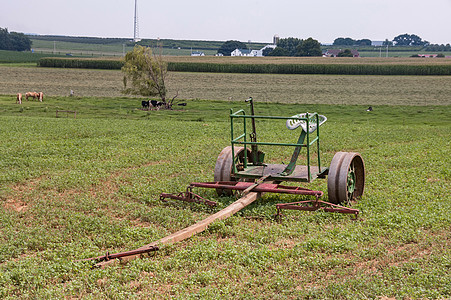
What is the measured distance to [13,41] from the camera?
16538 centimetres

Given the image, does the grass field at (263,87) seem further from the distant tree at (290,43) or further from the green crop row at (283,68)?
the distant tree at (290,43)

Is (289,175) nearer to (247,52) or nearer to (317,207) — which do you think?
(317,207)

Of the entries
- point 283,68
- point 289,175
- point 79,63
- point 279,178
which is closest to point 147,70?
point 289,175

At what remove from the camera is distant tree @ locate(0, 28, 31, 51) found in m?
164

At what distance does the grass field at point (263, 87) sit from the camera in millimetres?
52500

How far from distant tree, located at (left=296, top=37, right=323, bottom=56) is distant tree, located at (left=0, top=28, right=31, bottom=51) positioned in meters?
87.5

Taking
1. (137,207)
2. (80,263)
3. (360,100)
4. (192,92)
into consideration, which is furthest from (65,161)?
(192,92)

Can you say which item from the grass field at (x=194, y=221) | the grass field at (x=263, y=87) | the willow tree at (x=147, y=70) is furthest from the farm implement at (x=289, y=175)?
the grass field at (x=263, y=87)

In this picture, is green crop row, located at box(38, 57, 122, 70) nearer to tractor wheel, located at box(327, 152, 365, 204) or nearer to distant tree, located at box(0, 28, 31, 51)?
distant tree, located at box(0, 28, 31, 51)

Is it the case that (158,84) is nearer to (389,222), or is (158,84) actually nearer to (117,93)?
(117,93)

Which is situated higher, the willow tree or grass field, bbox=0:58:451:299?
the willow tree

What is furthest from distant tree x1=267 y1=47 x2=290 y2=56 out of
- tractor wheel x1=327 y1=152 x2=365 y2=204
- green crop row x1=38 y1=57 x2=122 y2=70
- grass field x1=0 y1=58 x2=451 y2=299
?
tractor wheel x1=327 y1=152 x2=365 y2=204

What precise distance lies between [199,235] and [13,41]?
570 feet

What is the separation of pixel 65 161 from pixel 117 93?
41754 mm
